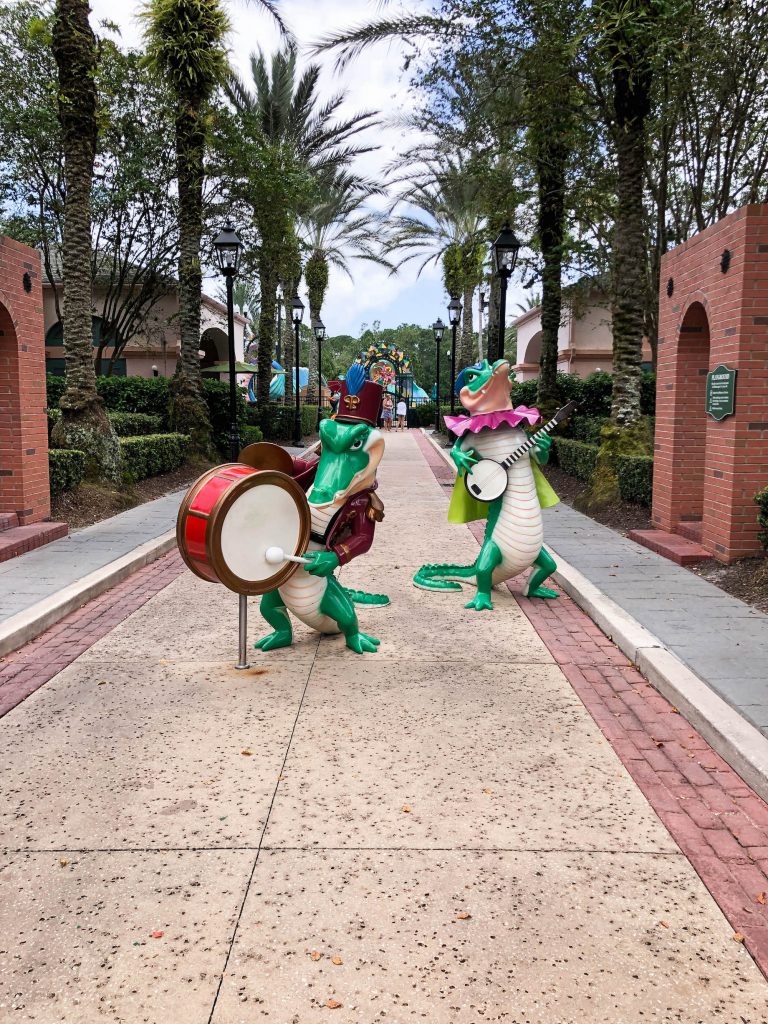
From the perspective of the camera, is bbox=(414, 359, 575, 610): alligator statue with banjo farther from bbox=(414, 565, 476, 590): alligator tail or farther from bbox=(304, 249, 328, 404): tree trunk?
bbox=(304, 249, 328, 404): tree trunk

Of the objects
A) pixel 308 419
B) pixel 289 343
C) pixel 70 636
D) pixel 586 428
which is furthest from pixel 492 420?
pixel 308 419

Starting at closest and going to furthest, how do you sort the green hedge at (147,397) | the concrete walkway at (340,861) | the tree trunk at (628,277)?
the concrete walkway at (340,861), the tree trunk at (628,277), the green hedge at (147,397)

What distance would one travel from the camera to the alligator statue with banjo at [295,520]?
15.6ft

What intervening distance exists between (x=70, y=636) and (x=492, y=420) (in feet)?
12.4

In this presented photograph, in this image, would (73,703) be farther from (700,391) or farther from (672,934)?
(700,391)

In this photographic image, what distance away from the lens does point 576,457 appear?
15.1m

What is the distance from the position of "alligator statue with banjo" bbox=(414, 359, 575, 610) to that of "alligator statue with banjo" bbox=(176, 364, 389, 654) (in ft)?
4.81

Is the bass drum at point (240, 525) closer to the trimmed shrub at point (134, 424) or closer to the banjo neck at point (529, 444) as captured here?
the banjo neck at point (529, 444)

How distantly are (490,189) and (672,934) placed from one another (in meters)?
15.7

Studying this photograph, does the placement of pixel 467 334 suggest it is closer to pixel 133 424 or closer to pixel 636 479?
pixel 133 424

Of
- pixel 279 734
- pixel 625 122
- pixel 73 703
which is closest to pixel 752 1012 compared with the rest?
pixel 279 734

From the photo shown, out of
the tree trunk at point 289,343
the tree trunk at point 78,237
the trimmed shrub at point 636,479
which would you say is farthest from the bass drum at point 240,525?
the tree trunk at point 289,343

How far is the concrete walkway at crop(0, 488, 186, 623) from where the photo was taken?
706cm

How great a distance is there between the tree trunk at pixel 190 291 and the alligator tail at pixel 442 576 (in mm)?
11010
